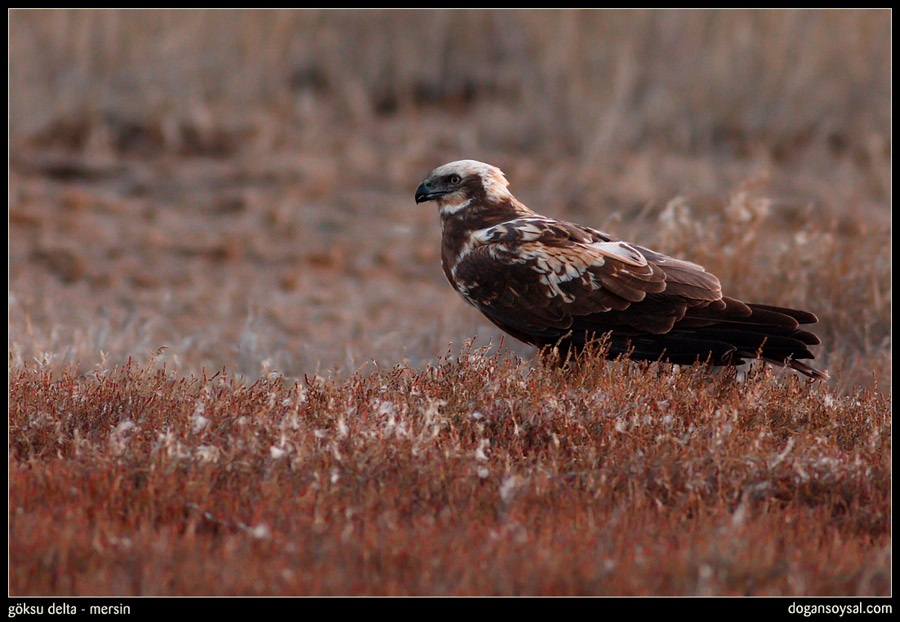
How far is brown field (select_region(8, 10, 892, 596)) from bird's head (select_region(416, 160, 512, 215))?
1.02 meters

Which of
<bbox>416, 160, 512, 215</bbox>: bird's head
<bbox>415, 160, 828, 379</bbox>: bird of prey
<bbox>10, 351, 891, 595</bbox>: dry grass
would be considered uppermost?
<bbox>416, 160, 512, 215</bbox>: bird's head

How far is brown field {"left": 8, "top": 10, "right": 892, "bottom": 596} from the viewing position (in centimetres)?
416

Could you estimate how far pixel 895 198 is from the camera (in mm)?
12461

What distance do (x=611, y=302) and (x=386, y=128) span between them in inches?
372

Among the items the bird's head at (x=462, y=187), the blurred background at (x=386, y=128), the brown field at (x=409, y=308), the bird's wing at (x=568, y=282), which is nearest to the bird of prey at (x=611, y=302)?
the bird's wing at (x=568, y=282)

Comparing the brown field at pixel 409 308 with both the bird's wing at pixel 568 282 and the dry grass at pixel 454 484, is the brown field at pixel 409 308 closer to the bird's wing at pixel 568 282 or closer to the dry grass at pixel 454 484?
the dry grass at pixel 454 484

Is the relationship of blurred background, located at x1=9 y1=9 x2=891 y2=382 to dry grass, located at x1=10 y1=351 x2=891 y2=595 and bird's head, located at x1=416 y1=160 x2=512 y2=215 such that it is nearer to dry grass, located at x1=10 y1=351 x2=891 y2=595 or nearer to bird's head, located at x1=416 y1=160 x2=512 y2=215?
bird's head, located at x1=416 y1=160 x2=512 y2=215

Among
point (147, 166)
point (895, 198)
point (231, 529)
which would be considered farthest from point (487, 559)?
point (147, 166)

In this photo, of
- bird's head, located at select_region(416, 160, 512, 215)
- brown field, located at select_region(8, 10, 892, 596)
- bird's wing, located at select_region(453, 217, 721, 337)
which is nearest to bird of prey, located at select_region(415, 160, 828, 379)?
bird's wing, located at select_region(453, 217, 721, 337)

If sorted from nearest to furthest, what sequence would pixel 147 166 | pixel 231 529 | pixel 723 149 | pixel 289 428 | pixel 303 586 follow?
pixel 303 586 < pixel 231 529 < pixel 289 428 < pixel 147 166 < pixel 723 149

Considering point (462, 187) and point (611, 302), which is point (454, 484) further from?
point (462, 187)

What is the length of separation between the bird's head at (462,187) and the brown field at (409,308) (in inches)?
40.1

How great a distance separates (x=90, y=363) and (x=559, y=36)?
888 cm

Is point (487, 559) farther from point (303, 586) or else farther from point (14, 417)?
point (14, 417)
